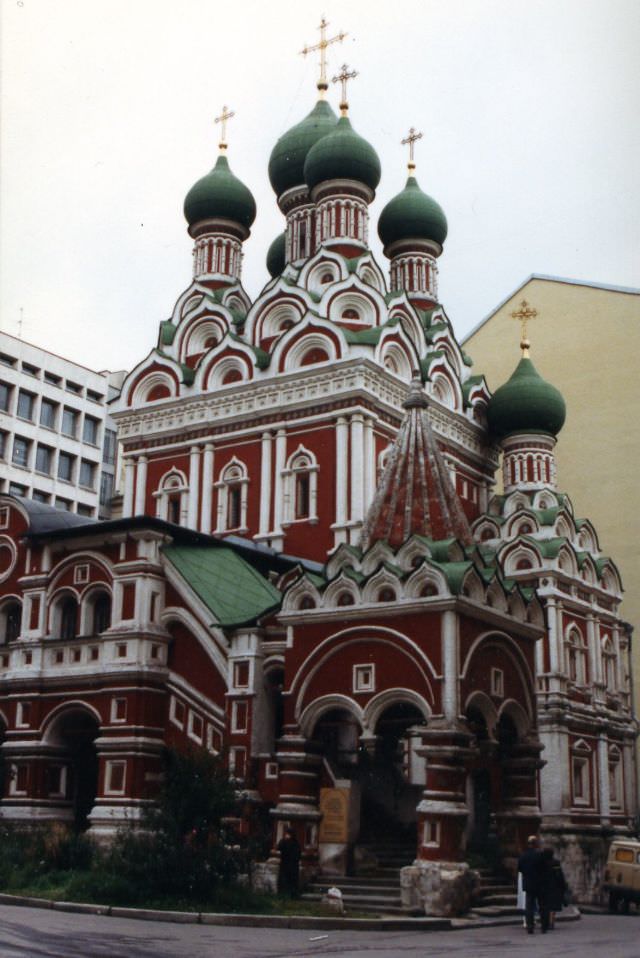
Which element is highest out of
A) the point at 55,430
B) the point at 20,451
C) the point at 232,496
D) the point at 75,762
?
the point at 55,430

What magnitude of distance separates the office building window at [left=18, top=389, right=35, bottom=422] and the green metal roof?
879 inches

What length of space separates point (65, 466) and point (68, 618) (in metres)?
24.2

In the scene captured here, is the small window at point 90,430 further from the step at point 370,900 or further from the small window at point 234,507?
the step at point 370,900

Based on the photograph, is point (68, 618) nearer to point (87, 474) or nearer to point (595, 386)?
point (595, 386)

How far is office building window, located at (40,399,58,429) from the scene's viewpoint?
43.0 meters

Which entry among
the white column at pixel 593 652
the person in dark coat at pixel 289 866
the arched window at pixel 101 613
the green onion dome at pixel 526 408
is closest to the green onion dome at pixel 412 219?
the green onion dome at pixel 526 408

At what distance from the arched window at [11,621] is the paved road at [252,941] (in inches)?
322

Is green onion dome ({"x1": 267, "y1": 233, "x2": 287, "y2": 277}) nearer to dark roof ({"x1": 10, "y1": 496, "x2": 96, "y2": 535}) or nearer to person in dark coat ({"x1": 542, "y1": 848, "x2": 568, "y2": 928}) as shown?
dark roof ({"x1": 10, "y1": 496, "x2": 96, "y2": 535})

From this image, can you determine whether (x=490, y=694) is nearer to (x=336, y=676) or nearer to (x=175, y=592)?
(x=336, y=676)

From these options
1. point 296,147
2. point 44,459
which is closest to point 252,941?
point 296,147

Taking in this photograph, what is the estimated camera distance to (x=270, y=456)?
1018 inches

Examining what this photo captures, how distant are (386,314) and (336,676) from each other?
12.3 meters

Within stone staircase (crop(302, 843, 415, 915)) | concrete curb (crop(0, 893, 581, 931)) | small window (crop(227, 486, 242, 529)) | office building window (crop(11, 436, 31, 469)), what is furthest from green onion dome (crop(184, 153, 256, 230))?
concrete curb (crop(0, 893, 581, 931))

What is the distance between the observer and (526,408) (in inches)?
1149
